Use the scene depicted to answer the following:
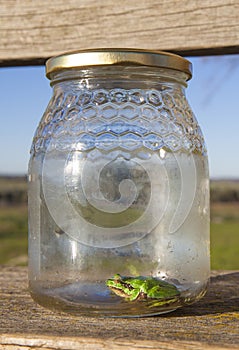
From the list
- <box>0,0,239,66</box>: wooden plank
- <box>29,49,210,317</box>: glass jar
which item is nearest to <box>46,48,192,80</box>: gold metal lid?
<box>29,49,210,317</box>: glass jar

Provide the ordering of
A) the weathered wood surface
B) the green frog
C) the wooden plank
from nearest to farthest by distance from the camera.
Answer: the weathered wood surface, the green frog, the wooden plank

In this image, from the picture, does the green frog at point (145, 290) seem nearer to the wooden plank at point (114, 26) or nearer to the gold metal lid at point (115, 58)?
the gold metal lid at point (115, 58)

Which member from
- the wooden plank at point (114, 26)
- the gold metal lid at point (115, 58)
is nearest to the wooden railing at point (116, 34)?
the wooden plank at point (114, 26)

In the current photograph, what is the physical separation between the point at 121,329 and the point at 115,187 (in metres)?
0.22

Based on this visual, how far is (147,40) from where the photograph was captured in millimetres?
1021

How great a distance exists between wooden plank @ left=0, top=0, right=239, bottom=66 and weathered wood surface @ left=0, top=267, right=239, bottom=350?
0.43 metres

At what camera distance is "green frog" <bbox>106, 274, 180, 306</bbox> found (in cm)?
74

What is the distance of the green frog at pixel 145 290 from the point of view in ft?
2.43

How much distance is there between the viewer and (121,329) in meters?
0.67

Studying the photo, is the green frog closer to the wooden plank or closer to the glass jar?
the glass jar

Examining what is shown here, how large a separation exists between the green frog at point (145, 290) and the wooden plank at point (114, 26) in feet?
A: 1.42

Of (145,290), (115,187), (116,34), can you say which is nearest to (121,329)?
(145,290)

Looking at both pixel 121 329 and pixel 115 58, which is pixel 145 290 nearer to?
pixel 121 329

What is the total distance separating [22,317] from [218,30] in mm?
565
